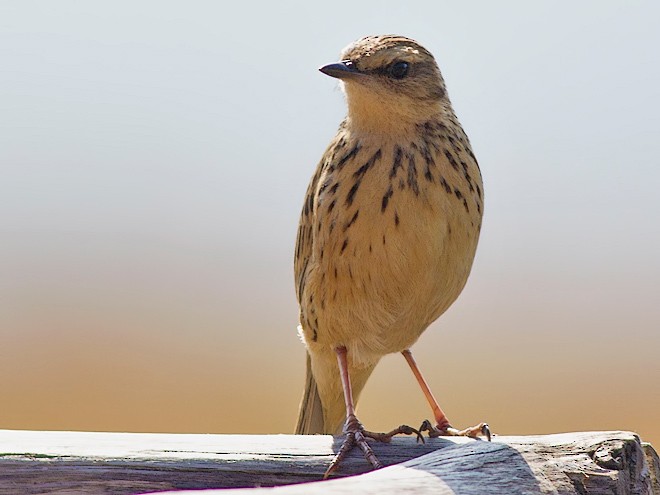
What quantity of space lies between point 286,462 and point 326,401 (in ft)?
3.68

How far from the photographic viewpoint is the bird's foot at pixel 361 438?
3.09 m

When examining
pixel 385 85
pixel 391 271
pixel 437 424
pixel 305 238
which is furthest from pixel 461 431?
pixel 385 85

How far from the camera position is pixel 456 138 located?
138 inches

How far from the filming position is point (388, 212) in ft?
10.7

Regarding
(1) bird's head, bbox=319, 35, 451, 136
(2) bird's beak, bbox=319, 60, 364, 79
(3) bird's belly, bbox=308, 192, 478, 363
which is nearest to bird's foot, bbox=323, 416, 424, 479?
(3) bird's belly, bbox=308, 192, 478, 363

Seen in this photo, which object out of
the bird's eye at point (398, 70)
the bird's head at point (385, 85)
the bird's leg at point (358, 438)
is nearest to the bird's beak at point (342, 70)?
the bird's head at point (385, 85)

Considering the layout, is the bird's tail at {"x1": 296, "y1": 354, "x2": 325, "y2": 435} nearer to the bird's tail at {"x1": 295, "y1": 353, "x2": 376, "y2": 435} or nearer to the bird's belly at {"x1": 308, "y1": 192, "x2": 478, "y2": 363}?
the bird's tail at {"x1": 295, "y1": 353, "x2": 376, "y2": 435}

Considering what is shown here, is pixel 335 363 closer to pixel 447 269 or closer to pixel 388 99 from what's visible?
pixel 447 269

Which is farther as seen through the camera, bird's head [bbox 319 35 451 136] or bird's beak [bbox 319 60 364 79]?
bird's head [bbox 319 35 451 136]

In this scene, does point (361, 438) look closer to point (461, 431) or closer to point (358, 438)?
point (358, 438)

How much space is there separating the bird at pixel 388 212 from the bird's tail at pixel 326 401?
0.27 m

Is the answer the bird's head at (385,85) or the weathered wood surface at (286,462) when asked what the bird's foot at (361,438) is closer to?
the weathered wood surface at (286,462)

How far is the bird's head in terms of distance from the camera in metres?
3.38

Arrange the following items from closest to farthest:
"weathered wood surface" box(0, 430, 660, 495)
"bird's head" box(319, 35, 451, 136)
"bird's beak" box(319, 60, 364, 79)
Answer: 1. "weathered wood surface" box(0, 430, 660, 495)
2. "bird's beak" box(319, 60, 364, 79)
3. "bird's head" box(319, 35, 451, 136)
